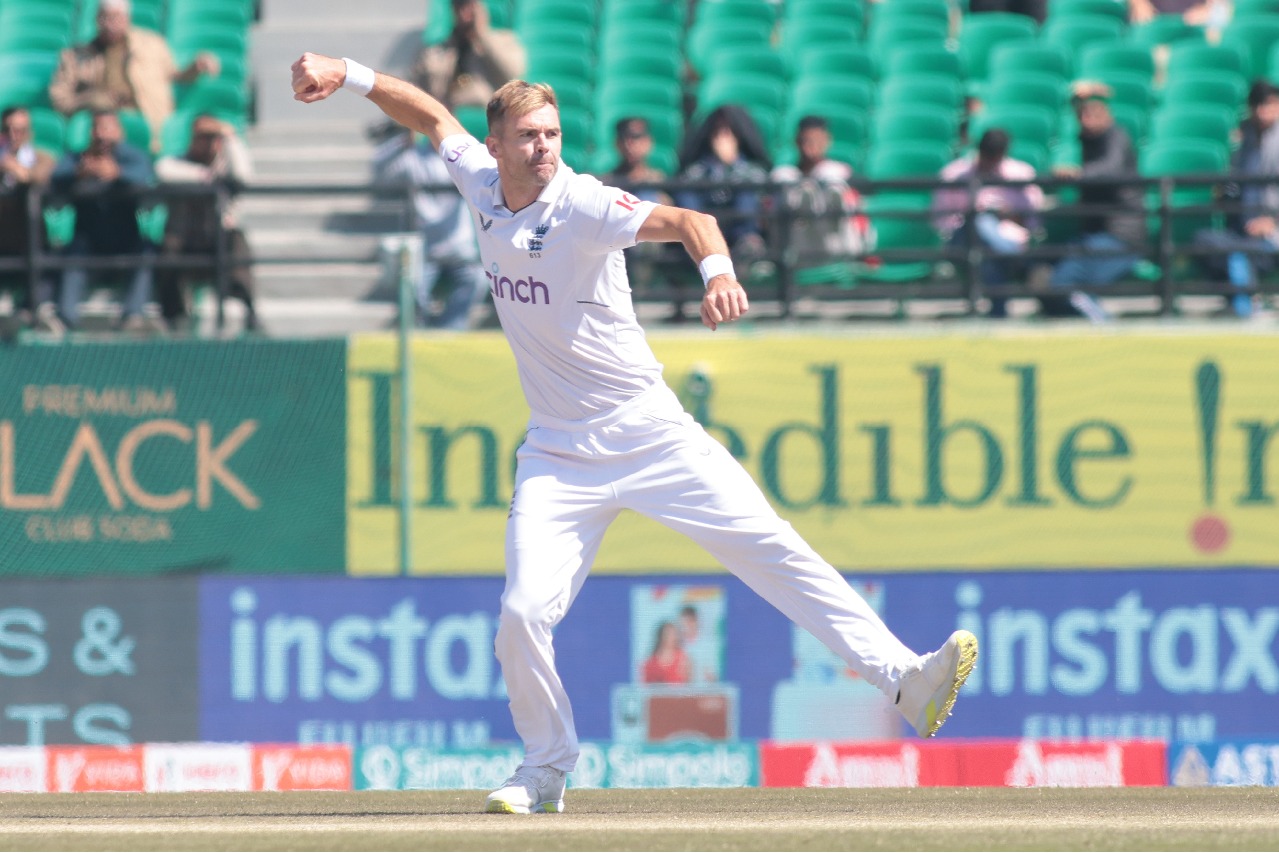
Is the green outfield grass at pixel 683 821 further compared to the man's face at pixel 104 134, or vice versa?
the man's face at pixel 104 134

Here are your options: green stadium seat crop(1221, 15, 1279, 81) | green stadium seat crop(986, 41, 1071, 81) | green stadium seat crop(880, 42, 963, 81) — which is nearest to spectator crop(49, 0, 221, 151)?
green stadium seat crop(880, 42, 963, 81)

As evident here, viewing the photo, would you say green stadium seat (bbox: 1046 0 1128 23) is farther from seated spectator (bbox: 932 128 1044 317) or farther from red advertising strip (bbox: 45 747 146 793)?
red advertising strip (bbox: 45 747 146 793)

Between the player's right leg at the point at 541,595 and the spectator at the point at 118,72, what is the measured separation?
301 inches

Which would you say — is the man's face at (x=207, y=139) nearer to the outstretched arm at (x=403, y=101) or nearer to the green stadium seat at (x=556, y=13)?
the green stadium seat at (x=556, y=13)

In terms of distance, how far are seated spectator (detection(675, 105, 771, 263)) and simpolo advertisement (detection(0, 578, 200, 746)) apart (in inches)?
150

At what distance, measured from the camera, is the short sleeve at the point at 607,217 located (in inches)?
245

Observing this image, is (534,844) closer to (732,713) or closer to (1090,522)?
(732,713)

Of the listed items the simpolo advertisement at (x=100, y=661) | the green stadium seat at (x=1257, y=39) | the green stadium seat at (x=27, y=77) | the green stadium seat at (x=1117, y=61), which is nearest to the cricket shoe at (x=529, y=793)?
the simpolo advertisement at (x=100, y=661)

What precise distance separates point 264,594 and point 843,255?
382 centimetres

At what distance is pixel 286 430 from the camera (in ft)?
37.4

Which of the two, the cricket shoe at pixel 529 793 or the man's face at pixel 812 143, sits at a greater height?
the man's face at pixel 812 143

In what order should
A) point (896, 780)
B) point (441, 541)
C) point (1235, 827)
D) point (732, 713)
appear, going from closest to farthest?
point (1235, 827), point (896, 780), point (732, 713), point (441, 541)

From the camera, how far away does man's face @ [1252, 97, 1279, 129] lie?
12430 mm

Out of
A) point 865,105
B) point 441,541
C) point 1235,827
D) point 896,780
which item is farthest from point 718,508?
point 865,105
